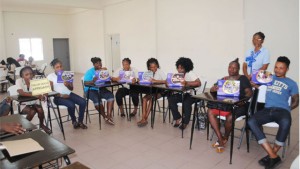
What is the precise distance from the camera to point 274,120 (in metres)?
2.77

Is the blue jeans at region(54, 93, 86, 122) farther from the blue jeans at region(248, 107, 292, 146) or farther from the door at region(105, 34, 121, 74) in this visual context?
the door at region(105, 34, 121, 74)

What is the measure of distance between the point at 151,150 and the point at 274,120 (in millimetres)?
1548

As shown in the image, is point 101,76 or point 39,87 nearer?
point 39,87

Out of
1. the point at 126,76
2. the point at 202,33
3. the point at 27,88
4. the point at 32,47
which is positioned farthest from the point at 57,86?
the point at 32,47

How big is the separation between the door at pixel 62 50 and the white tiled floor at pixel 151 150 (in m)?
9.92

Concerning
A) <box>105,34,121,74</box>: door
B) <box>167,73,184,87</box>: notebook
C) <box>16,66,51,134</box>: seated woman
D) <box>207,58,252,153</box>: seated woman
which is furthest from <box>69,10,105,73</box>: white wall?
<box>207,58,252,153</box>: seated woman

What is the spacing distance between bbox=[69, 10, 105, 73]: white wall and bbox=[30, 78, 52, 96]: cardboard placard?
768 cm

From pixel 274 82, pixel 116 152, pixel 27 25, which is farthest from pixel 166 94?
pixel 27 25

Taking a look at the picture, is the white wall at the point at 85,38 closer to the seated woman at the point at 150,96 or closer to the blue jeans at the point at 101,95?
the blue jeans at the point at 101,95

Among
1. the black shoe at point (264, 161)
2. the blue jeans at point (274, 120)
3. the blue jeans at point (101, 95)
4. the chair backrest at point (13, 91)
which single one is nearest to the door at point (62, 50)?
the blue jeans at point (101, 95)

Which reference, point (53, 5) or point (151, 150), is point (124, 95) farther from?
point (53, 5)

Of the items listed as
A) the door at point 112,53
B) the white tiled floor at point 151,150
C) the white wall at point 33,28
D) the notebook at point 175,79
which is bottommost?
the white tiled floor at point 151,150

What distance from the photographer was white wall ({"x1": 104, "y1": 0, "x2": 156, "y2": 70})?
8.53 meters

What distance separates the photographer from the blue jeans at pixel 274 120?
8.63ft
